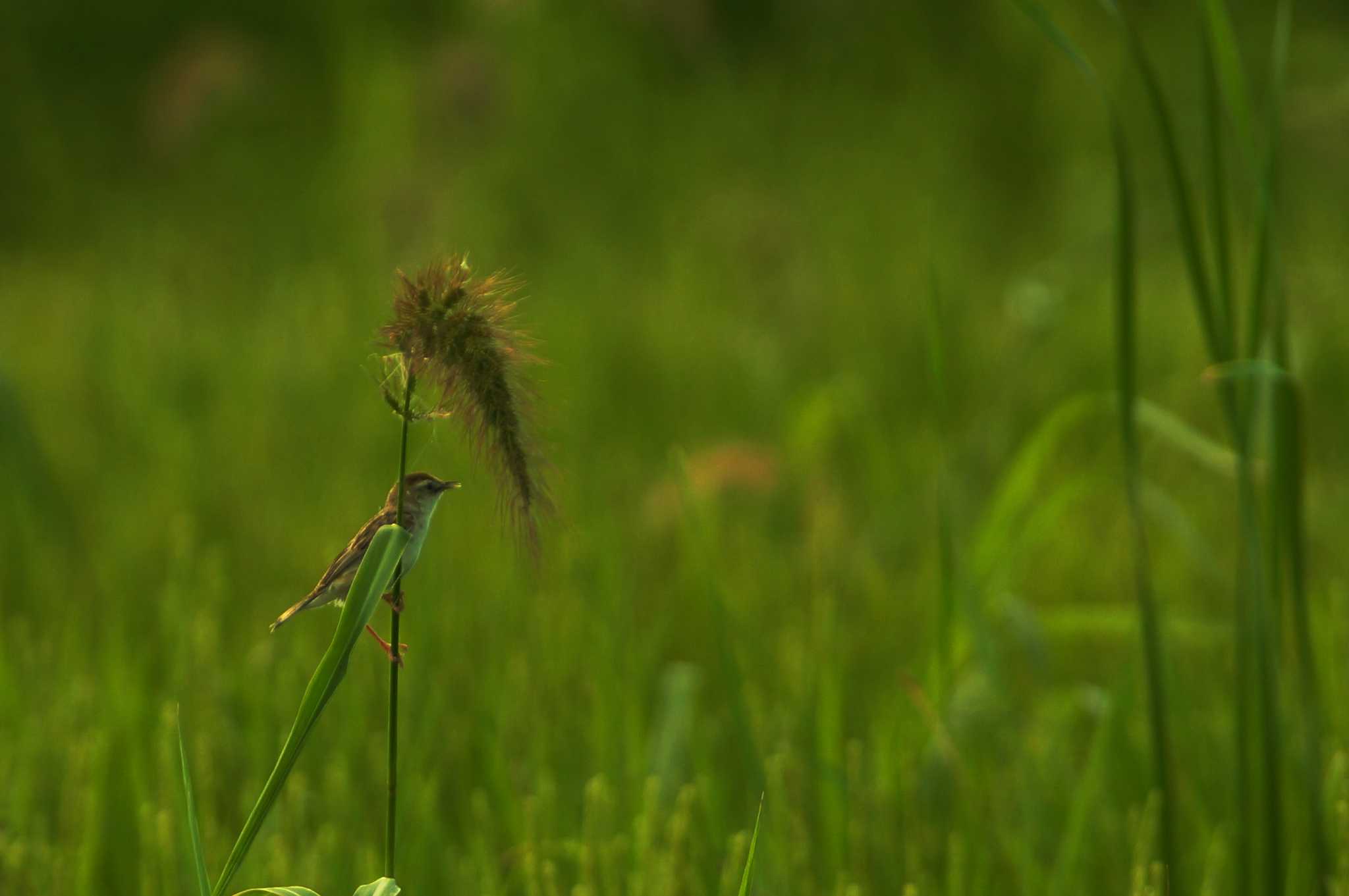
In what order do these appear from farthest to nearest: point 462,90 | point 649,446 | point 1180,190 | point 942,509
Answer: point 462,90
point 649,446
point 942,509
point 1180,190

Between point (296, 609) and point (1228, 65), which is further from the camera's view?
point (1228, 65)

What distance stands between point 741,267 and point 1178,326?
1350 mm

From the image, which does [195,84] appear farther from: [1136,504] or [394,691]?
[394,691]

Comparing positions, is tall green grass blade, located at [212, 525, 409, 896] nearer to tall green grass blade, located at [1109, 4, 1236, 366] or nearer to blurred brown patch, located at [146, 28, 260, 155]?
tall green grass blade, located at [1109, 4, 1236, 366]

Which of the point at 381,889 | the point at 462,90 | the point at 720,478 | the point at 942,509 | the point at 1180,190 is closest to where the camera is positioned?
the point at 381,889

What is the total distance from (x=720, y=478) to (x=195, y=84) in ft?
11.3

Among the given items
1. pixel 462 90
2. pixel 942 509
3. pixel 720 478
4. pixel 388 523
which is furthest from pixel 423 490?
pixel 462 90

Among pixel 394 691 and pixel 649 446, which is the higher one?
pixel 649 446

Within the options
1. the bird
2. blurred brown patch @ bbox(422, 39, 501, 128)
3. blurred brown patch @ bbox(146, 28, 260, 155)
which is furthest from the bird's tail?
blurred brown patch @ bbox(146, 28, 260, 155)

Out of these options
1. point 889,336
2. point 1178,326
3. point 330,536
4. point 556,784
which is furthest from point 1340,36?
point 556,784

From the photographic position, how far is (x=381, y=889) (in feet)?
1.45

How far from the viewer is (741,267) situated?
3975 mm

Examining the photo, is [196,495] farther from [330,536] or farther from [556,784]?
[556,784]

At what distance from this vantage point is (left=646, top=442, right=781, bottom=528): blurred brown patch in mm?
2301
